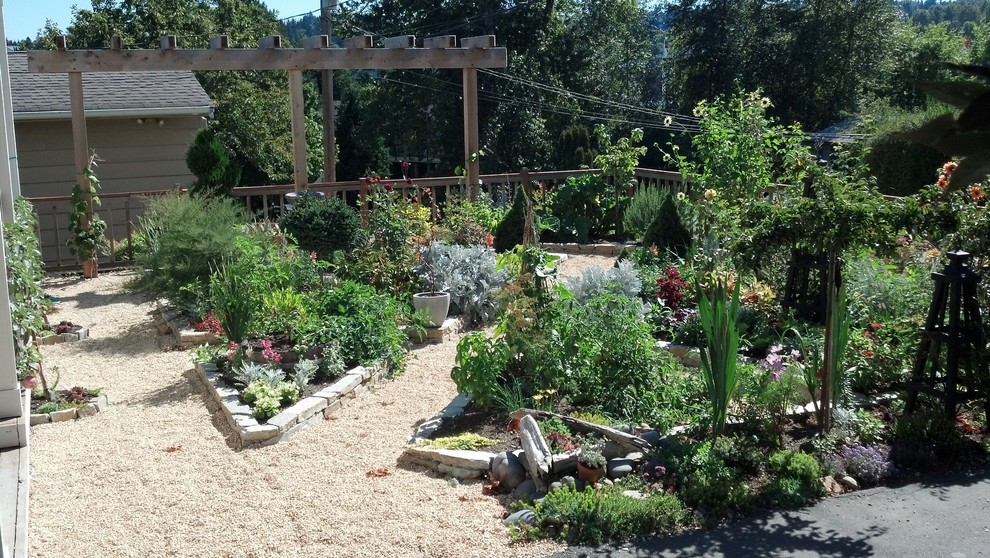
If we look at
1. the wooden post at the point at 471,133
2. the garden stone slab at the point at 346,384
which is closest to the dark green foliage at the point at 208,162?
the wooden post at the point at 471,133

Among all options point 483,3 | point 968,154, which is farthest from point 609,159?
point 483,3

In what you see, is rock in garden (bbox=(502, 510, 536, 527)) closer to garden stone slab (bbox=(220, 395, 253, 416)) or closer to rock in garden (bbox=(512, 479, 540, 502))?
rock in garden (bbox=(512, 479, 540, 502))

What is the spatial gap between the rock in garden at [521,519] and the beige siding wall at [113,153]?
11.6 m

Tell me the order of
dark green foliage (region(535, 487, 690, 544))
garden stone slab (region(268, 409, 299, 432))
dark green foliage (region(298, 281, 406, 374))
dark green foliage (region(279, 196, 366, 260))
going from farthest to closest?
1. dark green foliage (region(279, 196, 366, 260))
2. dark green foliage (region(298, 281, 406, 374))
3. garden stone slab (region(268, 409, 299, 432))
4. dark green foliage (region(535, 487, 690, 544))

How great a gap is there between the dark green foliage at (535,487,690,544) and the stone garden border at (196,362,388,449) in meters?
2.05

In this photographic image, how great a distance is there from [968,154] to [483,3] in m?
26.4

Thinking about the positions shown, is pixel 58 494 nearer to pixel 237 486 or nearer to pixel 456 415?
pixel 237 486

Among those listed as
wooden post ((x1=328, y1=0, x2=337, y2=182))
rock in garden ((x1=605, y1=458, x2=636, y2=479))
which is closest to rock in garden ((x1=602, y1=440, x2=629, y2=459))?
rock in garden ((x1=605, y1=458, x2=636, y2=479))

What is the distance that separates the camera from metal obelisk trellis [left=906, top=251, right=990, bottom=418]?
5145mm

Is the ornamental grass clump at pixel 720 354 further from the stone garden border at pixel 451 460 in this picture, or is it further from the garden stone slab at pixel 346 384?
the garden stone slab at pixel 346 384

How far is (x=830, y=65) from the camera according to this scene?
83.6ft

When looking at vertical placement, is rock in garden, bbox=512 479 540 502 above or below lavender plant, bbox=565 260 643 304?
below

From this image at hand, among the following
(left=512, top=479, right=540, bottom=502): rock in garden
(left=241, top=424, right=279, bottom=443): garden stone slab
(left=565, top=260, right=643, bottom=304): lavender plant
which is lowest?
(left=512, top=479, right=540, bottom=502): rock in garden

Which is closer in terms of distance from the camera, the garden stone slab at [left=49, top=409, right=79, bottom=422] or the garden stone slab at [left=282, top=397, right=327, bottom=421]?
the garden stone slab at [left=282, top=397, right=327, bottom=421]
